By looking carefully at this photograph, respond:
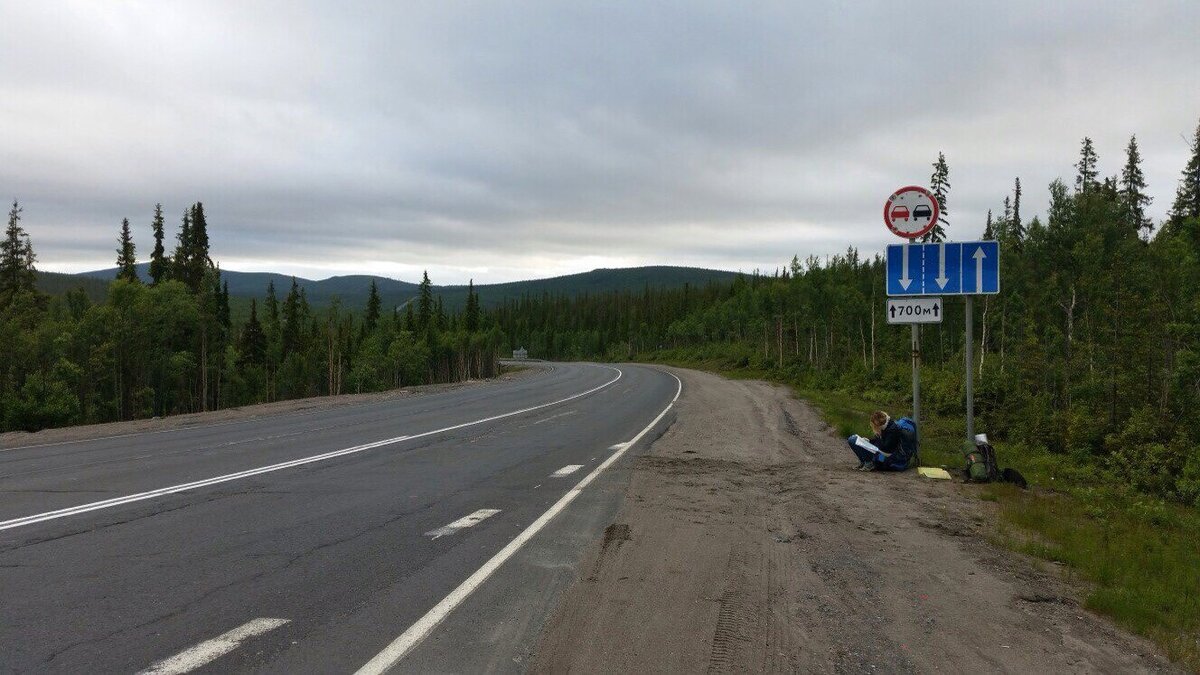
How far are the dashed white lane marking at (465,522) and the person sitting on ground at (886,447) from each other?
5.87 metres

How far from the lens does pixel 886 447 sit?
10.6 metres

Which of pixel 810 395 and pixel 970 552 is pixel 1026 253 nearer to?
pixel 810 395

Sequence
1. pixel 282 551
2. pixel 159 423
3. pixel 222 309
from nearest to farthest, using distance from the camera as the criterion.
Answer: pixel 282 551, pixel 159 423, pixel 222 309

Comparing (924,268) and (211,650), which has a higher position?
(924,268)

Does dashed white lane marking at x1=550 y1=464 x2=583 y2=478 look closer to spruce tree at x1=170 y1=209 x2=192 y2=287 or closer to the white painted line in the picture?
the white painted line

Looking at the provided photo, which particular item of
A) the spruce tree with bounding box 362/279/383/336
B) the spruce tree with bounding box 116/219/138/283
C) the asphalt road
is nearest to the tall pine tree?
the spruce tree with bounding box 116/219/138/283

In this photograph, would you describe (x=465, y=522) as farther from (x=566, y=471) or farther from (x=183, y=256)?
(x=183, y=256)

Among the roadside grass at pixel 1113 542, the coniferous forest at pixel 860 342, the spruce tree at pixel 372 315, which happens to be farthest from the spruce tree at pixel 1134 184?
the spruce tree at pixel 372 315

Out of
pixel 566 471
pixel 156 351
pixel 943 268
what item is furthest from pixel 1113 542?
pixel 156 351

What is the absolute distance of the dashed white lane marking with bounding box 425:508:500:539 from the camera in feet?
21.6

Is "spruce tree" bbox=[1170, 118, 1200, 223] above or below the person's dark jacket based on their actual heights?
above

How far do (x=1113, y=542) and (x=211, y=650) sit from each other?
26.4ft

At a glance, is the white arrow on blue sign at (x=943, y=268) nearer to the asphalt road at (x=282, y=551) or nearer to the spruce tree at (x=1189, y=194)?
the asphalt road at (x=282, y=551)

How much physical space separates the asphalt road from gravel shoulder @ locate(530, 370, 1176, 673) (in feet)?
1.36
